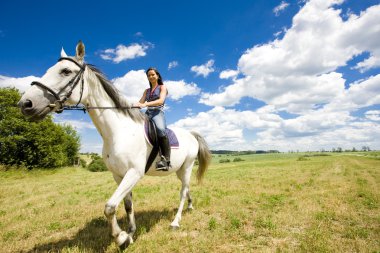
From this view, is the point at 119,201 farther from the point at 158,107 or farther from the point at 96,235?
the point at 158,107

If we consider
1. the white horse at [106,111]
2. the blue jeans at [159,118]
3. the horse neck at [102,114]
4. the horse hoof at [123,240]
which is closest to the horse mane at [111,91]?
the white horse at [106,111]

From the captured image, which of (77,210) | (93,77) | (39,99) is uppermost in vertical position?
(93,77)

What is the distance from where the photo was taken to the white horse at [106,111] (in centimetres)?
404

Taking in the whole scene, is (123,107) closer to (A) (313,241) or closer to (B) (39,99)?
(B) (39,99)

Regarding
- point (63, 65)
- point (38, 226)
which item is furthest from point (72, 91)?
point (38, 226)

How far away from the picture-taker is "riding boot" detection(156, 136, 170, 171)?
5840mm

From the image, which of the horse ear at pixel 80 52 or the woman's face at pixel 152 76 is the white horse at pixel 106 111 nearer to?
the horse ear at pixel 80 52

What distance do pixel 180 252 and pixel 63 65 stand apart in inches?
173

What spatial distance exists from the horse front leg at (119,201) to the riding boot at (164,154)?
2.73 ft

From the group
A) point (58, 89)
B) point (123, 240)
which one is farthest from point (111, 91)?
point (123, 240)

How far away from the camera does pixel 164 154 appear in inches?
235

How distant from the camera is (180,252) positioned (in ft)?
16.1

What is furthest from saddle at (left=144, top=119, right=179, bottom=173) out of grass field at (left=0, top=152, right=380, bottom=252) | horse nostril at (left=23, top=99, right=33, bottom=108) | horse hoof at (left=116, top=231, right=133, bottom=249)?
horse nostril at (left=23, top=99, right=33, bottom=108)

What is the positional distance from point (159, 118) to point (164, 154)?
0.93 meters
